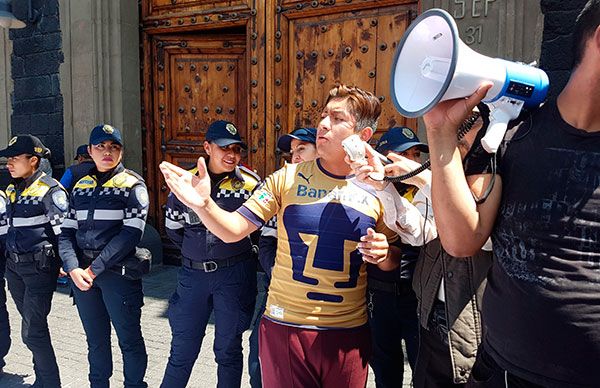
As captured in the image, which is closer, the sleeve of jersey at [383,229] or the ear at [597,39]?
the ear at [597,39]

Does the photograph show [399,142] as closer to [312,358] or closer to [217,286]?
[217,286]

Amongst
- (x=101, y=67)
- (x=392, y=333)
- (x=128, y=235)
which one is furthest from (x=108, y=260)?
(x=101, y=67)

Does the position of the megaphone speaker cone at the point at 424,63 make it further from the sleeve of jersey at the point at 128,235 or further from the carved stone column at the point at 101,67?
the carved stone column at the point at 101,67

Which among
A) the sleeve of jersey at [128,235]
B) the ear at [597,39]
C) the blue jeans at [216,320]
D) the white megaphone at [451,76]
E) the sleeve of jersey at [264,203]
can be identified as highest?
the ear at [597,39]

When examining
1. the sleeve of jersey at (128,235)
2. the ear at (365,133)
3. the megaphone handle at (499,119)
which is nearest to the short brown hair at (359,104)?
the ear at (365,133)

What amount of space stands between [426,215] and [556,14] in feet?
9.34

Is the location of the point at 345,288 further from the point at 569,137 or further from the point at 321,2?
the point at 321,2

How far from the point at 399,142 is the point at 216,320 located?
148cm

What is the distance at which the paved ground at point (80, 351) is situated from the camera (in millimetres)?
3492

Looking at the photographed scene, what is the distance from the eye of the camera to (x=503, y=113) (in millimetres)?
1324

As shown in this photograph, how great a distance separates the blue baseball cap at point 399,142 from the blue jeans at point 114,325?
69.6 inches

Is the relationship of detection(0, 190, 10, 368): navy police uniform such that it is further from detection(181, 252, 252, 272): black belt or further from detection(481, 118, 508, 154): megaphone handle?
detection(481, 118, 508, 154): megaphone handle

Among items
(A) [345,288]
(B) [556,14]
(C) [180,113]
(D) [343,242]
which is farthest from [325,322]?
(C) [180,113]

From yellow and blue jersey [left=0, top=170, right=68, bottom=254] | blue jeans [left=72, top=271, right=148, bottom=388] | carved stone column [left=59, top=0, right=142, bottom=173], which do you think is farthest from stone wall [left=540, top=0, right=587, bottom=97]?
carved stone column [left=59, top=0, right=142, bottom=173]
